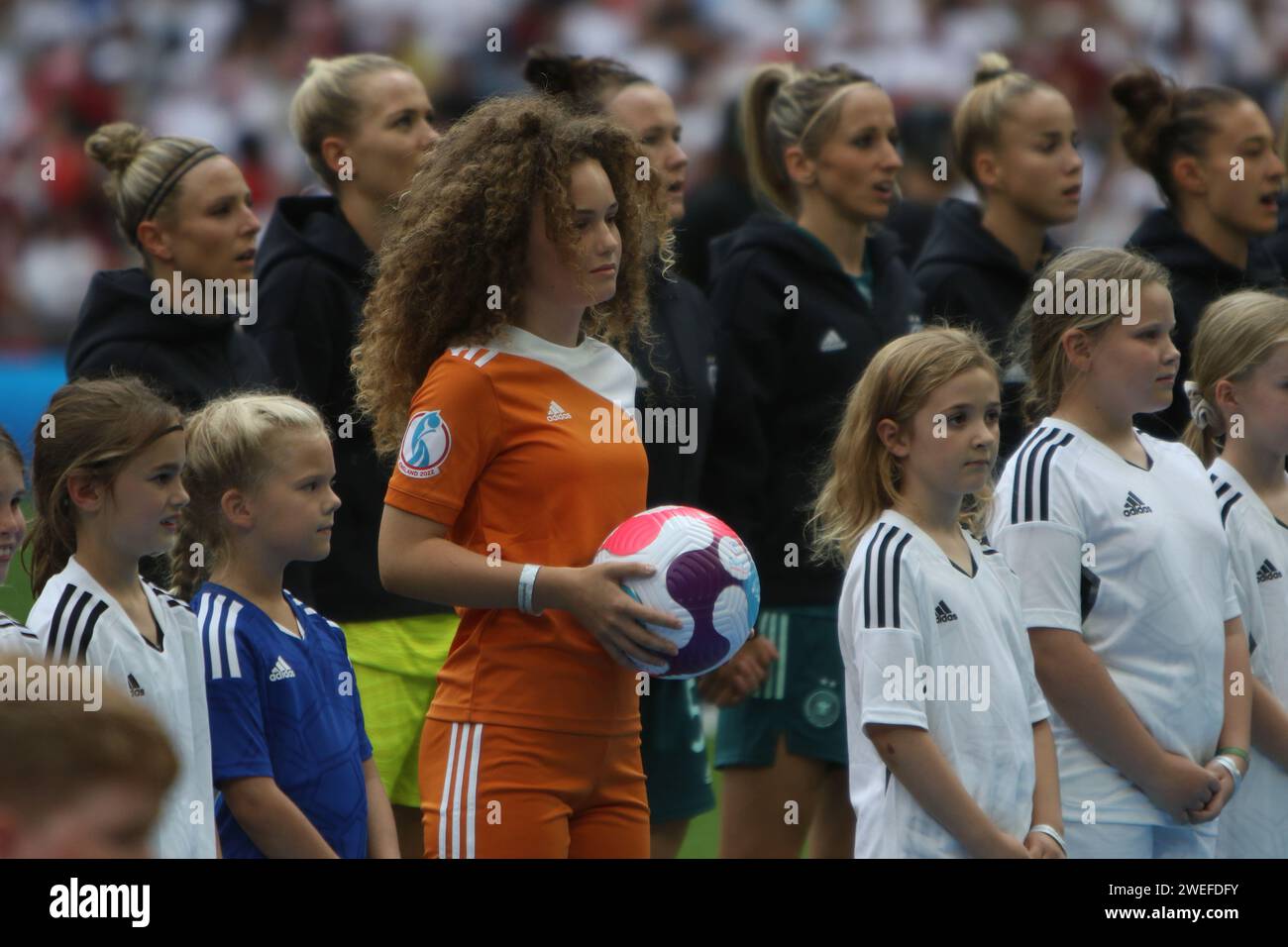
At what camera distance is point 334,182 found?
5922 mm

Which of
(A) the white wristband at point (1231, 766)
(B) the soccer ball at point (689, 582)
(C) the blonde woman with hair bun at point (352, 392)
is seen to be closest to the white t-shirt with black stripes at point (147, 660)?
(B) the soccer ball at point (689, 582)

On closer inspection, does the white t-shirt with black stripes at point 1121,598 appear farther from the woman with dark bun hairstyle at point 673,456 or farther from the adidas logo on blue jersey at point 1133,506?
the woman with dark bun hairstyle at point 673,456

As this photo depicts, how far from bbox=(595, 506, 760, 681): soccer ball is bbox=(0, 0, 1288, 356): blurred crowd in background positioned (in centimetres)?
972

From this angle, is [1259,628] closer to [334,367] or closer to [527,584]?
[527,584]

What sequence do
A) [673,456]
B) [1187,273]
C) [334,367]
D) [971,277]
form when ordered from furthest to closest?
[1187,273] → [971,277] → [673,456] → [334,367]

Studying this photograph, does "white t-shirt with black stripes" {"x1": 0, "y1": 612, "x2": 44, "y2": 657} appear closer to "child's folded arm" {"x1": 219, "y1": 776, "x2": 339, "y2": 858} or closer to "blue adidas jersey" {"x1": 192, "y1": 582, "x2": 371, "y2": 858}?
"blue adidas jersey" {"x1": 192, "y1": 582, "x2": 371, "y2": 858}

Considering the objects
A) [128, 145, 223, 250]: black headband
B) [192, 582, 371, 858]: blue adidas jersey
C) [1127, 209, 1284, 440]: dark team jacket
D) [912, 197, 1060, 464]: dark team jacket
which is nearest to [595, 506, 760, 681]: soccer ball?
[192, 582, 371, 858]: blue adidas jersey

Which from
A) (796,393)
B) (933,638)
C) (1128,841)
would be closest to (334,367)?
(796,393)

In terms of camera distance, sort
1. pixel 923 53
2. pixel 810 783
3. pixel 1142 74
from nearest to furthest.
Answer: pixel 810 783
pixel 1142 74
pixel 923 53

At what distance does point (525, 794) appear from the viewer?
394 centimetres

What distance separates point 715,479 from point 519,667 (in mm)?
2038

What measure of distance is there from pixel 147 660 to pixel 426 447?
0.72m
